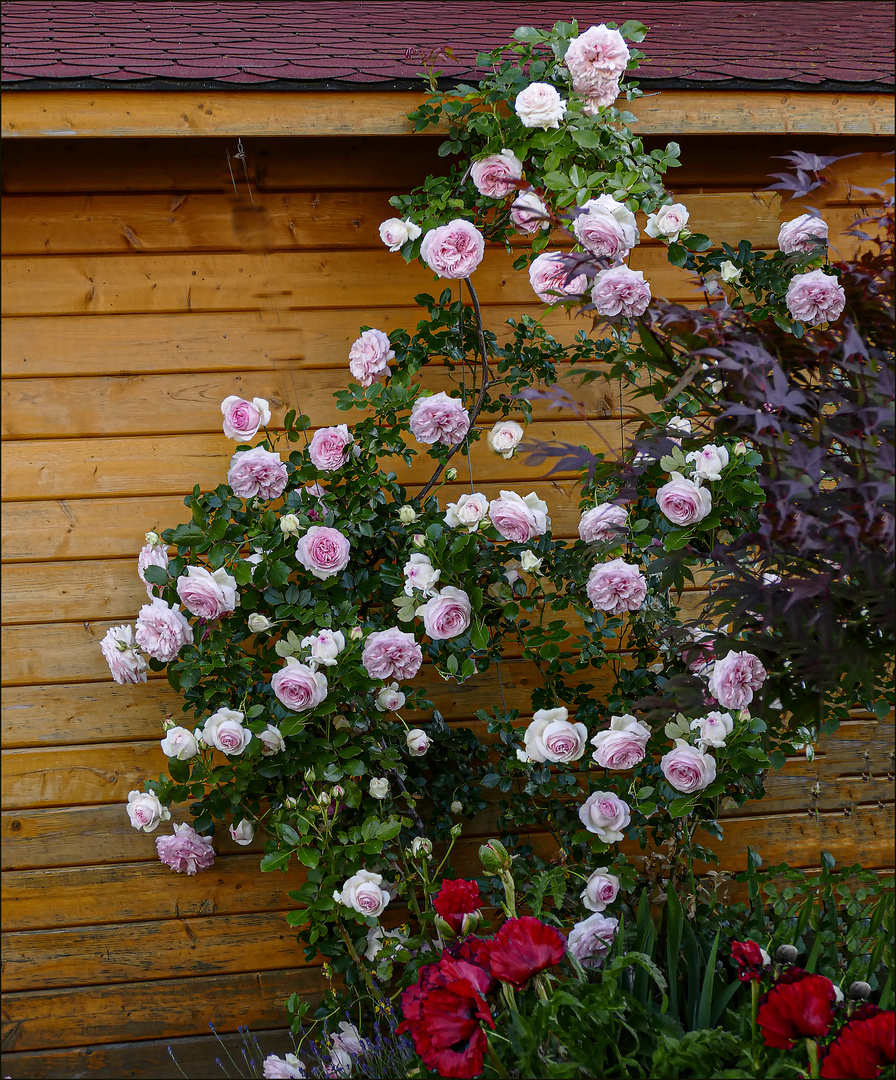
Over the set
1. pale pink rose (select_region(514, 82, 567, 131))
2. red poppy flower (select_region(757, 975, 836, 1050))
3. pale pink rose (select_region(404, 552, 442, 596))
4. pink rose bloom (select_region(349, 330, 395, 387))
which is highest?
pale pink rose (select_region(514, 82, 567, 131))

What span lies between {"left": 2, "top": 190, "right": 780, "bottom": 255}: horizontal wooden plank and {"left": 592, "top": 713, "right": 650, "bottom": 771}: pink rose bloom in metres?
1.27

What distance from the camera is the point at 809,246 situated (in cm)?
179

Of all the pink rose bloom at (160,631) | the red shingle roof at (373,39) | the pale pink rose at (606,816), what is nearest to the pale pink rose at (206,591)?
the pink rose bloom at (160,631)

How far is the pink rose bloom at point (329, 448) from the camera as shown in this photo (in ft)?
6.01

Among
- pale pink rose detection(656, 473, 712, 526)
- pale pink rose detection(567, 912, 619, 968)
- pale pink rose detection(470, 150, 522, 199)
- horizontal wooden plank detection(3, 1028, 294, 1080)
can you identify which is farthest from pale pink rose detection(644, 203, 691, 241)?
horizontal wooden plank detection(3, 1028, 294, 1080)

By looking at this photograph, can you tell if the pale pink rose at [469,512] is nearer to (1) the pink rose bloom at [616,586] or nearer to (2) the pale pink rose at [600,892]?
(1) the pink rose bloom at [616,586]

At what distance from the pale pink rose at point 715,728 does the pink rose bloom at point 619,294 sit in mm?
Answer: 811

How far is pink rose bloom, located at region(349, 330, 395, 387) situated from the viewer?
1915 mm

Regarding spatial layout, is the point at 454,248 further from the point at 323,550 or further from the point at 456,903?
the point at 456,903

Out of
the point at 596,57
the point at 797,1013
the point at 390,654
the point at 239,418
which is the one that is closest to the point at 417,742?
the point at 390,654

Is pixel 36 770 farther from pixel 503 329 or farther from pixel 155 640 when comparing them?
pixel 503 329

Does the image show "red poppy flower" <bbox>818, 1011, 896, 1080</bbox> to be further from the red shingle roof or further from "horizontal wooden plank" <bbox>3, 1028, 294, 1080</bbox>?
the red shingle roof

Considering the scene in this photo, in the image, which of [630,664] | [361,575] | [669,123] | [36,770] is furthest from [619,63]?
[36,770]

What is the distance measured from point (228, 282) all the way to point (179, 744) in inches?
46.9
